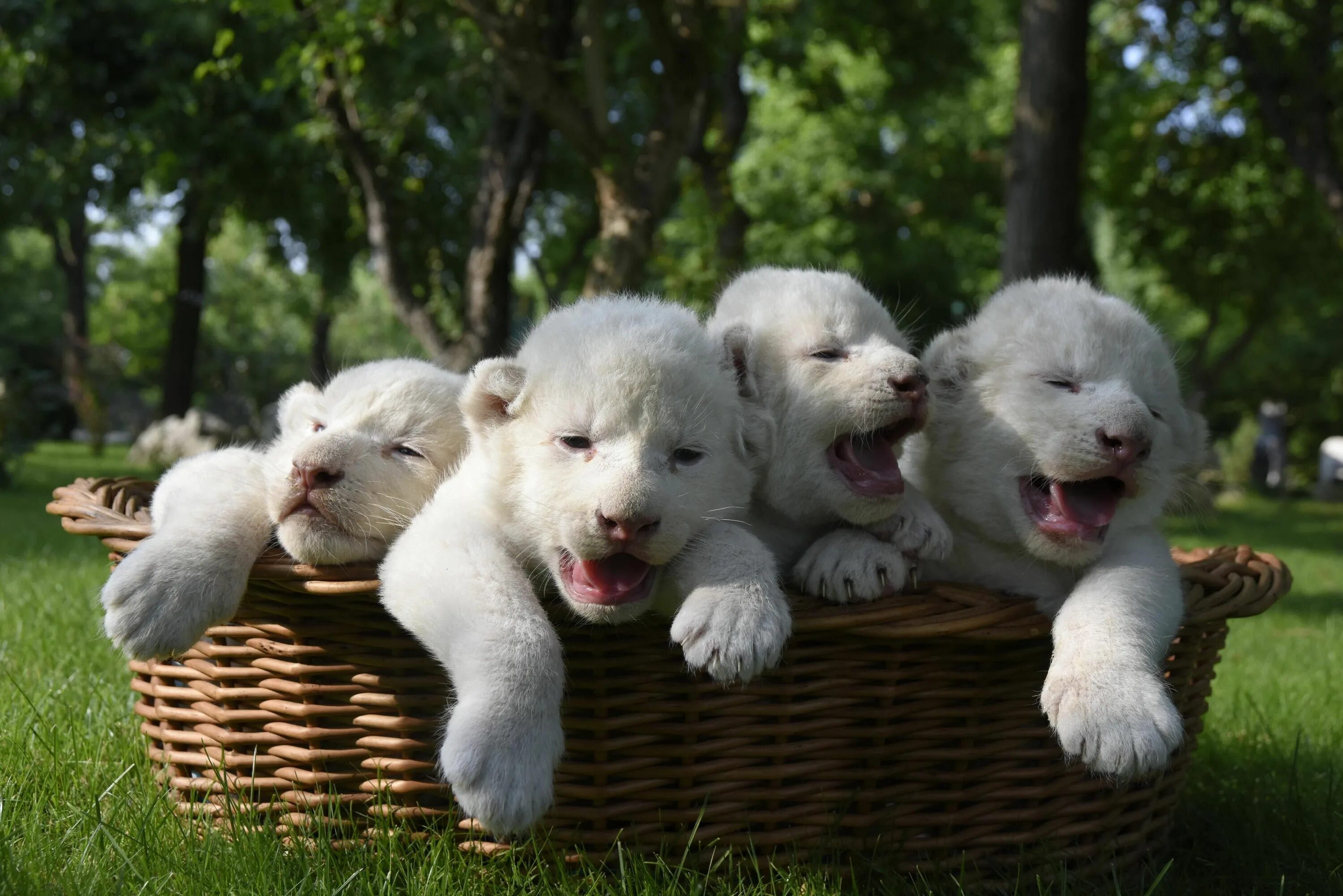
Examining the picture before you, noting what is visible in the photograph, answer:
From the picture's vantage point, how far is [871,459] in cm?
268

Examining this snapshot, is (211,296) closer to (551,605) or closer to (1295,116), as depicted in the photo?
(1295,116)

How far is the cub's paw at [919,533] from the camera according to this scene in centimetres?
256

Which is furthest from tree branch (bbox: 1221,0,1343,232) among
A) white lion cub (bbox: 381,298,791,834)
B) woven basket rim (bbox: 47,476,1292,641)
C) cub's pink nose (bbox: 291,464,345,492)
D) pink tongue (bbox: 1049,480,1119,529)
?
cub's pink nose (bbox: 291,464,345,492)

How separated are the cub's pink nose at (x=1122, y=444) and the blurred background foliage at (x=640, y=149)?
2.74ft

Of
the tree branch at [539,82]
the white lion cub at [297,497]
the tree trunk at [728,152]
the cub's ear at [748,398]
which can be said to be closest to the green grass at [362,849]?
the white lion cub at [297,497]

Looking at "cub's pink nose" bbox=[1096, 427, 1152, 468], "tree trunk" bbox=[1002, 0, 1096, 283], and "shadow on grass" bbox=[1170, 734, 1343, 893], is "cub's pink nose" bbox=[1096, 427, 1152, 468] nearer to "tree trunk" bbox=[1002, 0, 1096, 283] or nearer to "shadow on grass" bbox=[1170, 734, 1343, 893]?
"shadow on grass" bbox=[1170, 734, 1343, 893]

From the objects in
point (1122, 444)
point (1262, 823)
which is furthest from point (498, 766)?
point (1262, 823)

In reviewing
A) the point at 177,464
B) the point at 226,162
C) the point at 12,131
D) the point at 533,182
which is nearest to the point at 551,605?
the point at 177,464

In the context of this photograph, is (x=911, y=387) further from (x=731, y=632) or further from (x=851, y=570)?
(x=731, y=632)

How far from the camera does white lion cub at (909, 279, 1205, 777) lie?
7.69 feet

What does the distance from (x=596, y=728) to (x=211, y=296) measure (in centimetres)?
4134

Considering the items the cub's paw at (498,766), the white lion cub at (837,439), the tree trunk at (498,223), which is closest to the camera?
the cub's paw at (498,766)

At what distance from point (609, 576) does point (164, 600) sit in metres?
0.92

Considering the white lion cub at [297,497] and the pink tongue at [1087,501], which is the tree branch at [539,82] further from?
the pink tongue at [1087,501]
